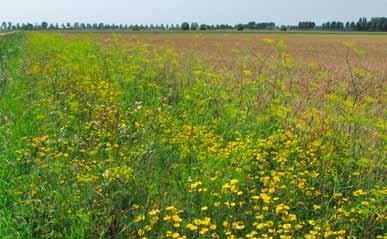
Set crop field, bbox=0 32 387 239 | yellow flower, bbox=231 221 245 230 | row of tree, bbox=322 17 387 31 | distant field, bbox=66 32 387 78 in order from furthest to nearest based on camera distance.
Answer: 1. row of tree, bbox=322 17 387 31
2. distant field, bbox=66 32 387 78
3. crop field, bbox=0 32 387 239
4. yellow flower, bbox=231 221 245 230

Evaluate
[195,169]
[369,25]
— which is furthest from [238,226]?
[369,25]

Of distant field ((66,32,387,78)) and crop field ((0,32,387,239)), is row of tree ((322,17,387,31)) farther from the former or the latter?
crop field ((0,32,387,239))

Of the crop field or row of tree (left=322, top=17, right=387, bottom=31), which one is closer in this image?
the crop field

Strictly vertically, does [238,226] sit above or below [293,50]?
above

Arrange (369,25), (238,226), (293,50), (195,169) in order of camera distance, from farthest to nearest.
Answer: (369,25) < (293,50) < (195,169) < (238,226)

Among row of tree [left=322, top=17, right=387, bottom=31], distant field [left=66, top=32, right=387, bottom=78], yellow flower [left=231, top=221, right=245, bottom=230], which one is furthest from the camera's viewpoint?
row of tree [left=322, top=17, right=387, bottom=31]

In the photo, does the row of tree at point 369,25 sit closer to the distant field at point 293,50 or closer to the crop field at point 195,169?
the distant field at point 293,50

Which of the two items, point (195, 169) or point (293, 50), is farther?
point (293, 50)

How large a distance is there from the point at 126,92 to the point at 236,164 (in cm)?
440

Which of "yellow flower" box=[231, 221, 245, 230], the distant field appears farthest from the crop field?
the distant field

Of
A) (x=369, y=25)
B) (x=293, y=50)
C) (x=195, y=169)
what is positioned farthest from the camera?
(x=369, y=25)

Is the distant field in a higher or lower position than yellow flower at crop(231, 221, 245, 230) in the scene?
lower

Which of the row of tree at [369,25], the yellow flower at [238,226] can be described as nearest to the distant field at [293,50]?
the yellow flower at [238,226]

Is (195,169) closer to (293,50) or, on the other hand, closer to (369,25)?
(293,50)
